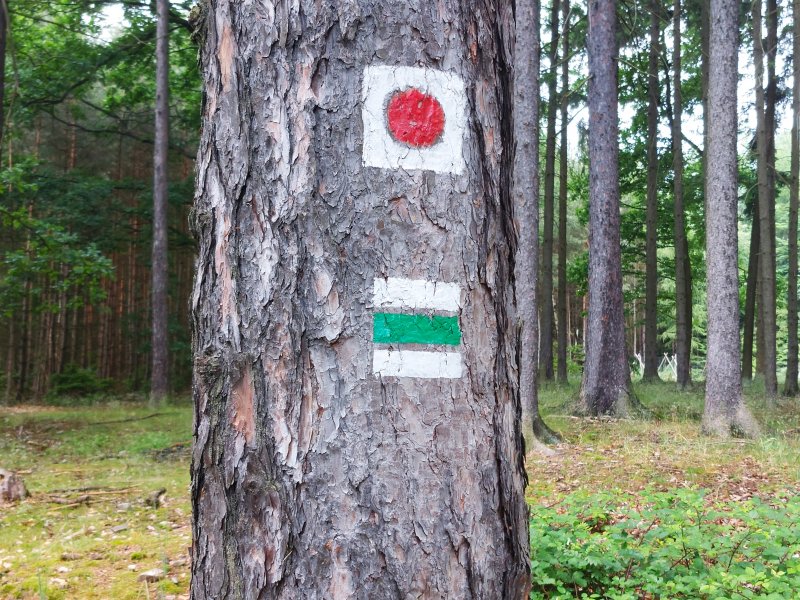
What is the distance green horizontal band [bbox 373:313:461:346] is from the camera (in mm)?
1438

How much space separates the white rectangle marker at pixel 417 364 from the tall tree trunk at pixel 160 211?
1382 cm

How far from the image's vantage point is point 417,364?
144cm

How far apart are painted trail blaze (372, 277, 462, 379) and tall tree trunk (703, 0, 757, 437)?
789cm

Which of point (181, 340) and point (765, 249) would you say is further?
point (181, 340)

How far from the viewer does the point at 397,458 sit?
1404 millimetres

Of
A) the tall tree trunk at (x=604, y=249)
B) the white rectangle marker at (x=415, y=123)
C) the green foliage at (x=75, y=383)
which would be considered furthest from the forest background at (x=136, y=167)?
the white rectangle marker at (x=415, y=123)

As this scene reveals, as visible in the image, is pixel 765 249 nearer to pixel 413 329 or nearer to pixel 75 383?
pixel 413 329

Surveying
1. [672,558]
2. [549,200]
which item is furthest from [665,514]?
[549,200]

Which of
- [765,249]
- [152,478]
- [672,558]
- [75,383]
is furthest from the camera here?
[75,383]

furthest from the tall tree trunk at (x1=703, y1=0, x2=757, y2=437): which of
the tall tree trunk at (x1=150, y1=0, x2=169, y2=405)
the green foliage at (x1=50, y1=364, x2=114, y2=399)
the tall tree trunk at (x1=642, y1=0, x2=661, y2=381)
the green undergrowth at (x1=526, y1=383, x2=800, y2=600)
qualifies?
the green foliage at (x1=50, y1=364, x2=114, y2=399)

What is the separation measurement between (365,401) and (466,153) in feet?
1.96

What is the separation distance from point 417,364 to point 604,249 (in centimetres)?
946

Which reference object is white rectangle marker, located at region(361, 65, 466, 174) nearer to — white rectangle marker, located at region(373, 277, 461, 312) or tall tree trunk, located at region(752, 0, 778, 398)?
white rectangle marker, located at region(373, 277, 461, 312)

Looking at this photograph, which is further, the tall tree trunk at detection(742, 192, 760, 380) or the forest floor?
the tall tree trunk at detection(742, 192, 760, 380)
